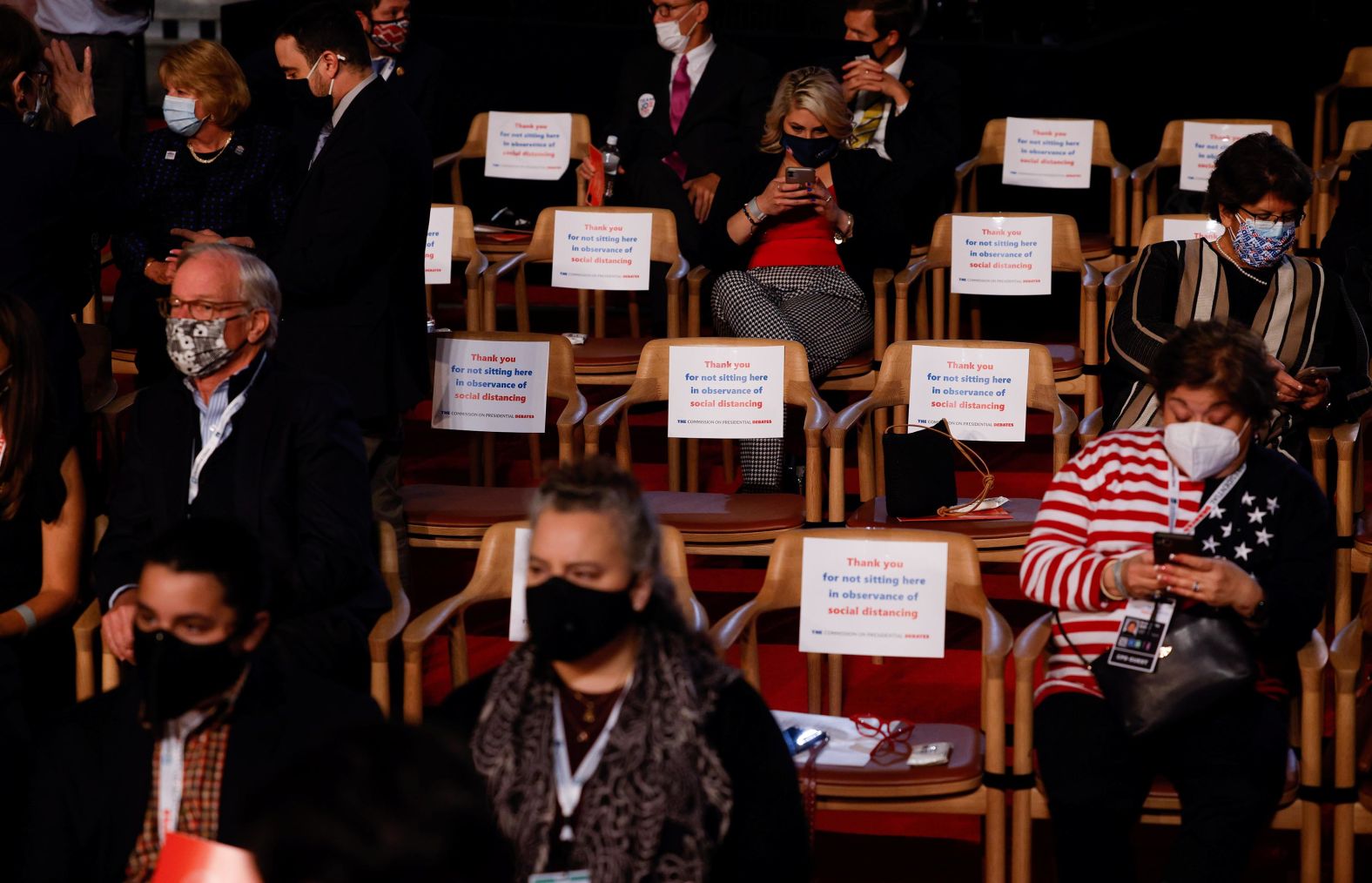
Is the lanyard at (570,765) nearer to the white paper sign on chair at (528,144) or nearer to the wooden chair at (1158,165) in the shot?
the wooden chair at (1158,165)

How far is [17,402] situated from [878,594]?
69.0 inches

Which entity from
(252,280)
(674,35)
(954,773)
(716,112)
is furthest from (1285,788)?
(674,35)

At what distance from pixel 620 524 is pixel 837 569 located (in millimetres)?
1196

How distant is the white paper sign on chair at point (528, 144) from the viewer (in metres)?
6.95

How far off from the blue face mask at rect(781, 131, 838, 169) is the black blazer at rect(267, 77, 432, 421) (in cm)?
139

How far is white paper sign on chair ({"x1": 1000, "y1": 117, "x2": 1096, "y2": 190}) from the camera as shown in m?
6.50

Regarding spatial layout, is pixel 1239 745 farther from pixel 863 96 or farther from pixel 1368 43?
pixel 1368 43

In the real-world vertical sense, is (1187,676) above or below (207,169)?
below

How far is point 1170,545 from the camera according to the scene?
10.0ft

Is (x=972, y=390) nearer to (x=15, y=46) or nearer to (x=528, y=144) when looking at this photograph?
(x=15, y=46)

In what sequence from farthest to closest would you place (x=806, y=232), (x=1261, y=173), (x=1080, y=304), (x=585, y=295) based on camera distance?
(x=585, y=295) → (x=1080, y=304) → (x=806, y=232) → (x=1261, y=173)

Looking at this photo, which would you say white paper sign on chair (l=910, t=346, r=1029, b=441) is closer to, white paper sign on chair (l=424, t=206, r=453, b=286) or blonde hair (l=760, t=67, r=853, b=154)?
blonde hair (l=760, t=67, r=853, b=154)

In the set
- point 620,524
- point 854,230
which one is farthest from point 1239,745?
point 854,230

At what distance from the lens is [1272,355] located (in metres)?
4.16
